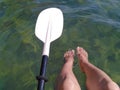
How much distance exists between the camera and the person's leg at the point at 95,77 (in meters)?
3.45

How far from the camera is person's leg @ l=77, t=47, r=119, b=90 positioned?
3.45 m

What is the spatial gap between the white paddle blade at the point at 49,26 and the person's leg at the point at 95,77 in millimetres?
542

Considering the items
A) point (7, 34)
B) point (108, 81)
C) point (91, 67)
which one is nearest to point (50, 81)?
point (91, 67)

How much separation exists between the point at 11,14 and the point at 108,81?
9.85ft

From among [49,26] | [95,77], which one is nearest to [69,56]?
[49,26]

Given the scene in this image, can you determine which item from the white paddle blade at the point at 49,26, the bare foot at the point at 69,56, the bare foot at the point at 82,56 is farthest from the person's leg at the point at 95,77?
the white paddle blade at the point at 49,26

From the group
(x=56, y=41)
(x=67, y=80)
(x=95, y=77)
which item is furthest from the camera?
(x=56, y=41)

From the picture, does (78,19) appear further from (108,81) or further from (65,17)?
(108,81)

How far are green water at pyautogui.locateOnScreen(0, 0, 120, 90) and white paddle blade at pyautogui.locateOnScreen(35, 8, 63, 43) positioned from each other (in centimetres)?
39

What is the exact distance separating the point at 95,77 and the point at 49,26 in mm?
1225

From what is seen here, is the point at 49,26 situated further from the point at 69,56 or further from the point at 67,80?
the point at 67,80

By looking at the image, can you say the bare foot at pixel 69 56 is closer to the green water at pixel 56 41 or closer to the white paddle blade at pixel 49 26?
the green water at pixel 56 41

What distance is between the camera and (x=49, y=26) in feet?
14.9

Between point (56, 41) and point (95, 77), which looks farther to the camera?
point (56, 41)
